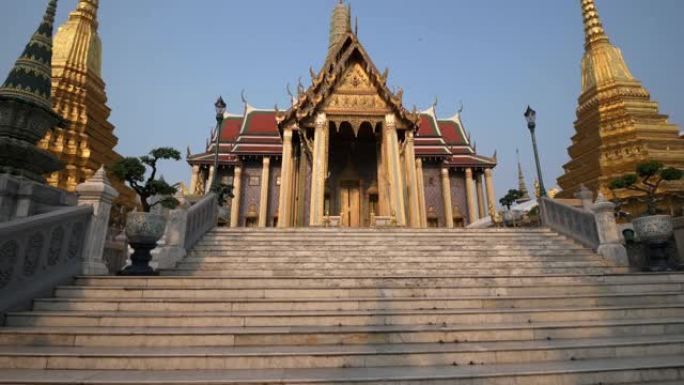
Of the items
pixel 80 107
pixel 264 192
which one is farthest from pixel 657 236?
pixel 80 107

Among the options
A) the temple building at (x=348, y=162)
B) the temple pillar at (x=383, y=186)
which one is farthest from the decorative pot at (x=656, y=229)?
the temple pillar at (x=383, y=186)

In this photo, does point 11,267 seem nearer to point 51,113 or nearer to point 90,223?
point 90,223

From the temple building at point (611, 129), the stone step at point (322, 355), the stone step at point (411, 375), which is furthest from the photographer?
the temple building at point (611, 129)

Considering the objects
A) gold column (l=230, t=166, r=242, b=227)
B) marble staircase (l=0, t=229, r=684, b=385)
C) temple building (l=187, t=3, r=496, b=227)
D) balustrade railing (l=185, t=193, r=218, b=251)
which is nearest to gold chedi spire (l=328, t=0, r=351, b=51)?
temple building (l=187, t=3, r=496, b=227)

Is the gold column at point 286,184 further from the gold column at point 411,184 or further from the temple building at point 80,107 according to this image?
the temple building at point 80,107

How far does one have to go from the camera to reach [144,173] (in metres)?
7.61

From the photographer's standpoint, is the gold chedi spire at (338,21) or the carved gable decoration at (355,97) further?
the gold chedi spire at (338,21)

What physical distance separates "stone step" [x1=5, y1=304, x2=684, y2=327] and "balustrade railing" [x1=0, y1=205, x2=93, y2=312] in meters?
0.38

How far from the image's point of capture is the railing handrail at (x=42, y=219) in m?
3.83

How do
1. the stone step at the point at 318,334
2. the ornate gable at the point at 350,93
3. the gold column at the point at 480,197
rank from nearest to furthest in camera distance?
the stone step at the point at 318,334 < the ornate gable at the point at 350,93 < the gold column at the point at 480,197

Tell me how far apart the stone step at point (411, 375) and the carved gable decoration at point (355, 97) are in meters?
13.3

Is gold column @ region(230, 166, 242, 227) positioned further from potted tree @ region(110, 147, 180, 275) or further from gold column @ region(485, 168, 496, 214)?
gold column @ region(485, 168, 496, 214)

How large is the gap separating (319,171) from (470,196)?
586 inches

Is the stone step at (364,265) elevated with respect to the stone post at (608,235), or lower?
lower
